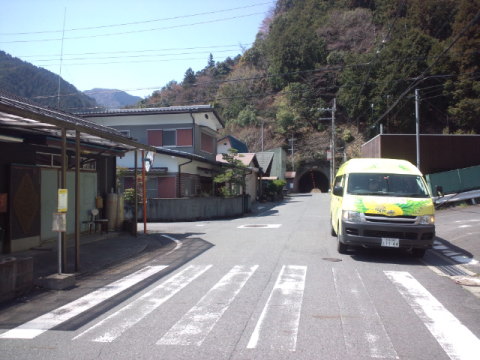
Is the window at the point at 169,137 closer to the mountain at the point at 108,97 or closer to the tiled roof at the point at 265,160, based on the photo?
the mountain at the point at 108,97

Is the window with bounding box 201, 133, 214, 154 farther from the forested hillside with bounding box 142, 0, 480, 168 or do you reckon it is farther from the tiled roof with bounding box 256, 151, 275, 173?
Result: the tiled roof with bounding box 256, 151, 275, 173

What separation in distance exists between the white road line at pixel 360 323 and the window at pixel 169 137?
2135cm

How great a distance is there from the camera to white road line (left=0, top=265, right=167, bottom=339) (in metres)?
5.18

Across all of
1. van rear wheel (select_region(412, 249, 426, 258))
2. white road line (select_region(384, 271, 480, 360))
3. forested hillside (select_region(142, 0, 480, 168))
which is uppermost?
forested hillside (select_region(142, 0, 480, 168))

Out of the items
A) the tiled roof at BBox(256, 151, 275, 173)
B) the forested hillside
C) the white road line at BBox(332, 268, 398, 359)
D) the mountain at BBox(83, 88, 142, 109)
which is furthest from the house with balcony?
the tiled roof at BBox(256, 151, 275, 173)

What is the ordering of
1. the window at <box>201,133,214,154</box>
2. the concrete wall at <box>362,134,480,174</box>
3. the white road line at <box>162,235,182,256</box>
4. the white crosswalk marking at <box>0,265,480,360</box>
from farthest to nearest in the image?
the window at <box>201,133,214,154</box> → the concrete wall at <box>362,134,480,174</box> → the white road line at <box>162,235,182,256</box> → the white crosswalk marking at <box>0,265,480,360</box>

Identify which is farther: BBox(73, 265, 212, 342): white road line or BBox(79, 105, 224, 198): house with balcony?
BBox(79, 105, 224, 198): house with balcony

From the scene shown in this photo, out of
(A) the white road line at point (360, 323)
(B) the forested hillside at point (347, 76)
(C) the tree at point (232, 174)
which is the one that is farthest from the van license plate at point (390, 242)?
(B) the forested hillside at point (347, 76)

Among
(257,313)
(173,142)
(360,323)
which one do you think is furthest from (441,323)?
(173,142)

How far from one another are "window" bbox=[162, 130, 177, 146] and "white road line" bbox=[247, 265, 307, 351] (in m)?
20.8

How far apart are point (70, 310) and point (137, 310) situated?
998 millimetres

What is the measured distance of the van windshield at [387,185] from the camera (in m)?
10.5

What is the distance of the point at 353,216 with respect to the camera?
984cm

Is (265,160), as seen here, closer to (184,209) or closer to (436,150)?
(436,150)
